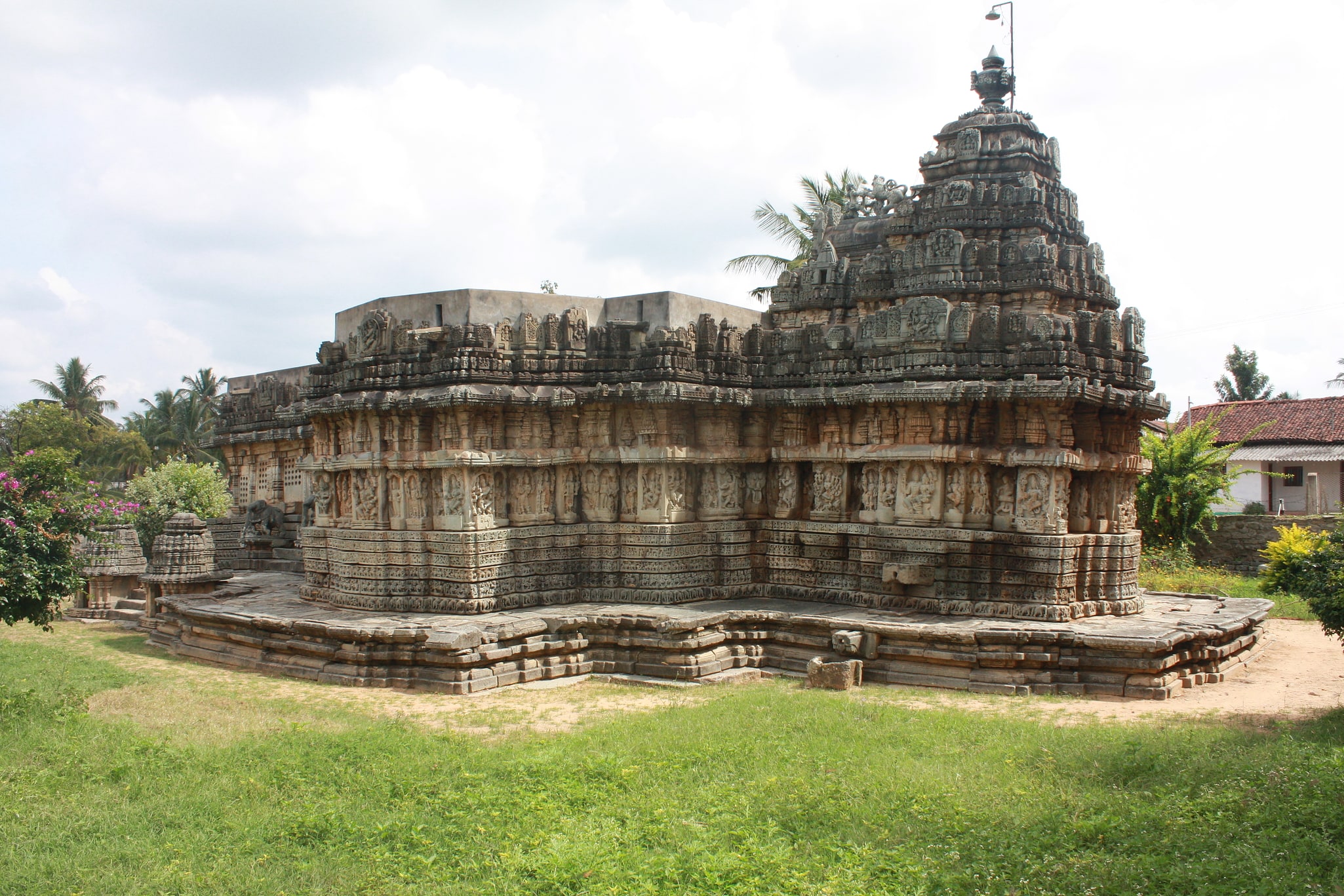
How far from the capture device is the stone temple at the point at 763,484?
11438 millimetres

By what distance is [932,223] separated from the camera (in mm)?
14070

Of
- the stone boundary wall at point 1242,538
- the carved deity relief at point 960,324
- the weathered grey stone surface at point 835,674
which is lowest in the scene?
the weathered grey stone surface at point 835,674

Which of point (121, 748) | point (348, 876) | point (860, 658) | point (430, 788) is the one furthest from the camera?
point (860, 658)

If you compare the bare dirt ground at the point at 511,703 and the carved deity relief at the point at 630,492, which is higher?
the carved deity relief at the point at 630,492

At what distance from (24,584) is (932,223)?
1188 centimetres

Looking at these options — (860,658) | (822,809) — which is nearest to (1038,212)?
(860,658)

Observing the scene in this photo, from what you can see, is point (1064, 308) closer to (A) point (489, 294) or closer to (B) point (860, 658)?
(B) point (860, 658)

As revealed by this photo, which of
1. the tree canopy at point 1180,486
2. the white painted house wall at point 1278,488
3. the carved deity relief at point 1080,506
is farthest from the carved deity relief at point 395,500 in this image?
the white painted house wall at point 1278,488

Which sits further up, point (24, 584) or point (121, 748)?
point (24, 584)

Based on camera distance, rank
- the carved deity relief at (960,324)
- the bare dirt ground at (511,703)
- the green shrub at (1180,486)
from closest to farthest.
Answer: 1. the bare dirt ground at (511,703)
2. the carved deity relief at (960,324)
3. the green shrub at (1180,486)

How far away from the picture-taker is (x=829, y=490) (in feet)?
43.0

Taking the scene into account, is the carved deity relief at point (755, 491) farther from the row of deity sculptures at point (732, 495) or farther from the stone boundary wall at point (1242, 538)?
the stone boundary wall at point (1242, 538)

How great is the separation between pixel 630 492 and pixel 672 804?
6327 millimetres

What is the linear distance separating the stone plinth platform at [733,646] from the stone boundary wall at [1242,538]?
10.0m
